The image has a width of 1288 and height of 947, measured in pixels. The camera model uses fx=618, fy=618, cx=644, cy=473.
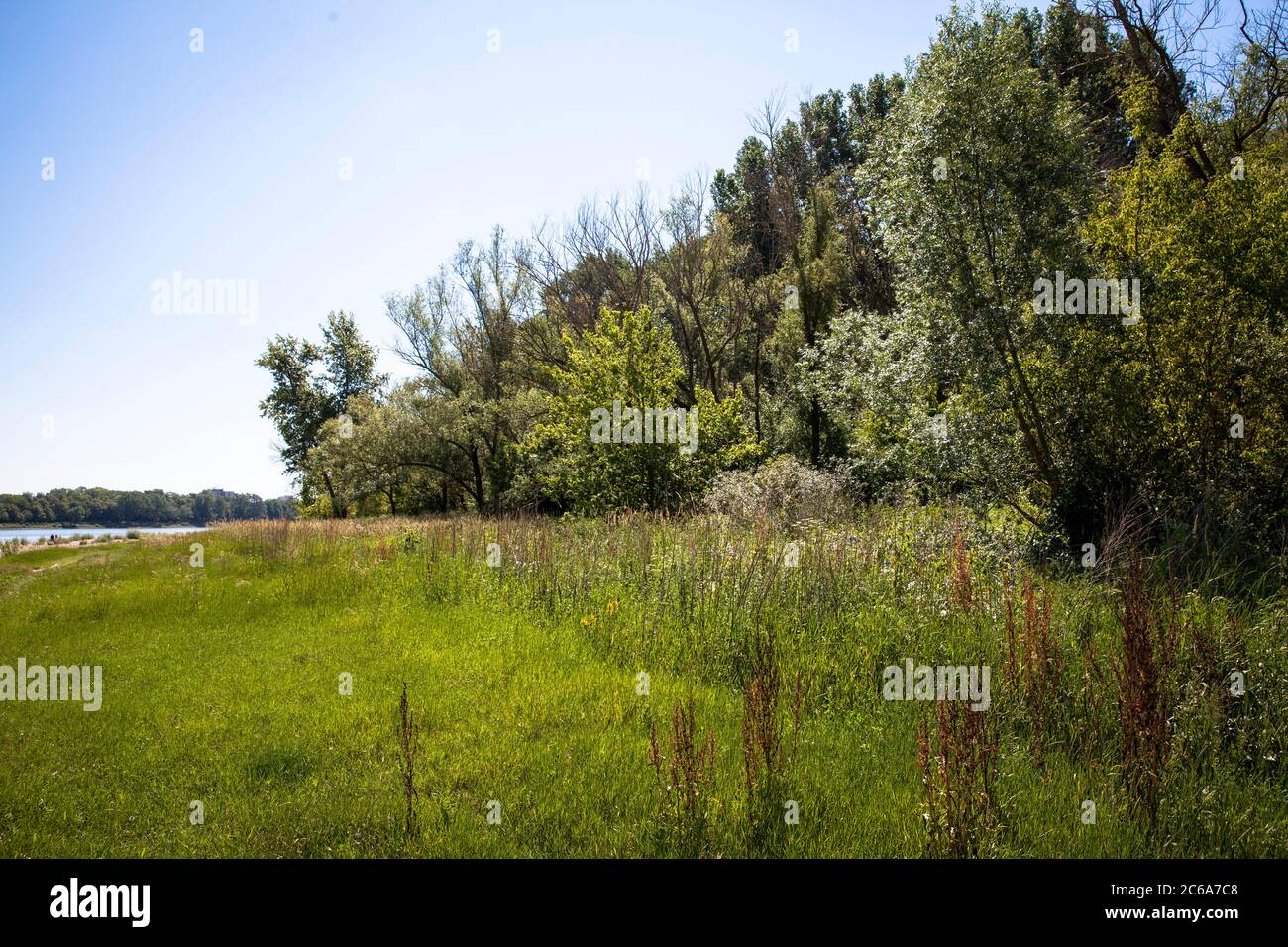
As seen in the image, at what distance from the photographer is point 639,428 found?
65.8ft

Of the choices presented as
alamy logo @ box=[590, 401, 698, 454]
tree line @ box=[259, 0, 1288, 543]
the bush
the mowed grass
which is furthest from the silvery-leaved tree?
alamy logo @ box=[590, 401, 698, 454]

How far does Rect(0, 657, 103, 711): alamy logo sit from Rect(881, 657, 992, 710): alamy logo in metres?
7.76

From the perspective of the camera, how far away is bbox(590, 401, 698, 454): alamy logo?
20.0 m

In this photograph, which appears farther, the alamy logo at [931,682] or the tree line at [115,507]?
the tree line at [115,507]

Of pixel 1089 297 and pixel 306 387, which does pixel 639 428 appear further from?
pixel 306 387

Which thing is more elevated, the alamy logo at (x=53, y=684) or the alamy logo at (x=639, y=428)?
the alamy logo at (x=639, y=428)

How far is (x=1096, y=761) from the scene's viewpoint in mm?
4477
